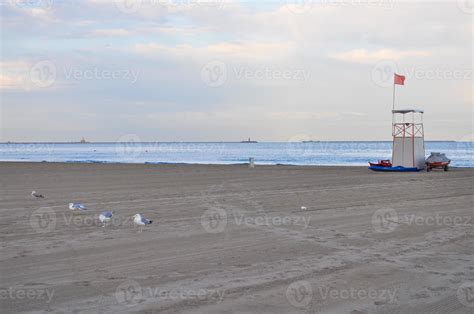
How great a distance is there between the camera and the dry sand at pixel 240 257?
20.8 ft

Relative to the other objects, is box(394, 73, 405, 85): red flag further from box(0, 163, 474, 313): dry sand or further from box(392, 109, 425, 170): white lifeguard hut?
box(0, 163, 474, 313): dry sand

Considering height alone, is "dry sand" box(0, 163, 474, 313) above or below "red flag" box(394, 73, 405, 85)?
below

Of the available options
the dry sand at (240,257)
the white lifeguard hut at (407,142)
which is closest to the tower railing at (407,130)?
the white lifeguard hut at (407,142)

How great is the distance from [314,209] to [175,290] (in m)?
8.33

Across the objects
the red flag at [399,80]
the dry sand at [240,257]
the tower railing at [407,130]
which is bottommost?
the dry sand at [240,257]

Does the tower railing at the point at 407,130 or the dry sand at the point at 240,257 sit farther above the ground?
the tower railing at the point at 407,130

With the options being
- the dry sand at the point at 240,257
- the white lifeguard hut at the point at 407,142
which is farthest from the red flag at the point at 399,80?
the dry sand at the point at 240,257

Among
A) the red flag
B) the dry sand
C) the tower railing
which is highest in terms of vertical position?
the red flag

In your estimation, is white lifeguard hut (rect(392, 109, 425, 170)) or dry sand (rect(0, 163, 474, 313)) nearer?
dry sand (rect(0, 163, 474, 313))

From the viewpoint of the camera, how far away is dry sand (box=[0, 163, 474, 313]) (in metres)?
6.33

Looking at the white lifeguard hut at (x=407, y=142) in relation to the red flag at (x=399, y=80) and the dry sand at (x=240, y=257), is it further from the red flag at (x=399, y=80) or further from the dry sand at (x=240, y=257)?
the dry sand at (x=240, y=257)

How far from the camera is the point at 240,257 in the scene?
859cm

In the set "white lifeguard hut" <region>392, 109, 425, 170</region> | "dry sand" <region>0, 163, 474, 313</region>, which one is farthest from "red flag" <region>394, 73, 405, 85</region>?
"dry sand" <region>0, 163, 474, 313</region>

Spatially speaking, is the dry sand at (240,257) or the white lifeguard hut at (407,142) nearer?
the dry sand at (240,257)
